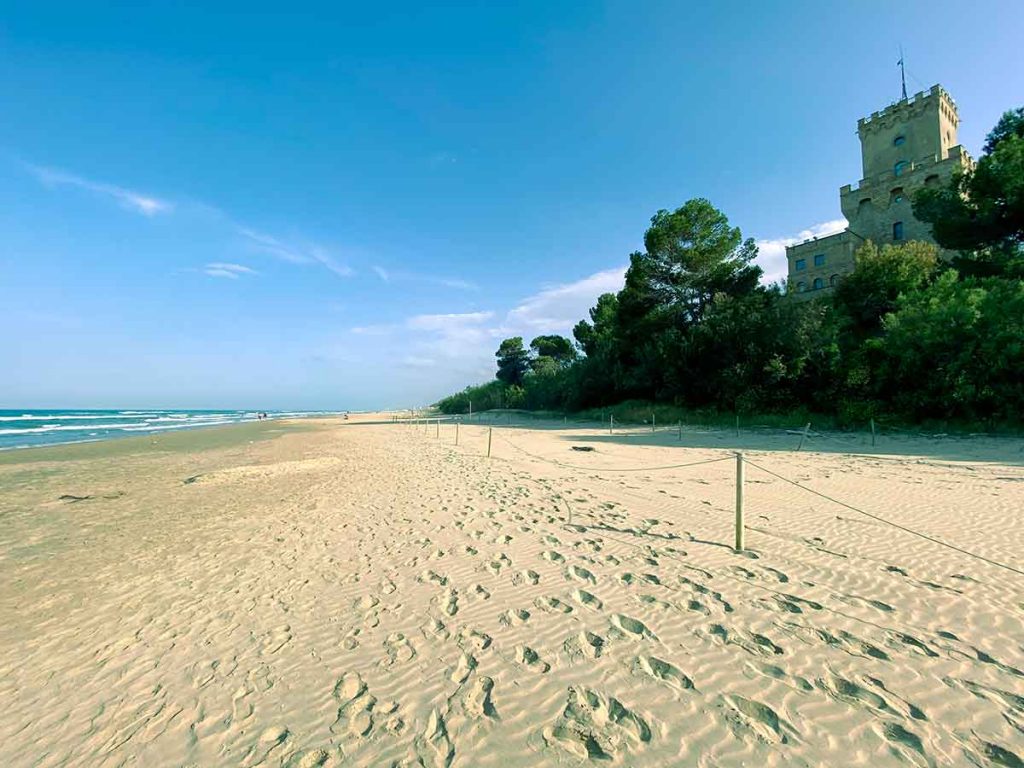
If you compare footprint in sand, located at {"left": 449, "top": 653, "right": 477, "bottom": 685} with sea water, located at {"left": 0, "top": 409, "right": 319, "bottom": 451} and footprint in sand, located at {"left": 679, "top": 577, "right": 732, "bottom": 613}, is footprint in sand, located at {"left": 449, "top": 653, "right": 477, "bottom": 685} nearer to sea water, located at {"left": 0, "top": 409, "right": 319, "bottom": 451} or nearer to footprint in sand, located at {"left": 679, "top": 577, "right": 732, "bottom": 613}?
footprint in sand, located at {"left": 679, "top": 577, "right": 732, "bottom": 613}

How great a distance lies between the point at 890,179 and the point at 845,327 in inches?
919

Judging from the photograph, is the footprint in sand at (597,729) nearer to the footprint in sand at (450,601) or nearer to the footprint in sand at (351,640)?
the footprint in sand at (450,601)

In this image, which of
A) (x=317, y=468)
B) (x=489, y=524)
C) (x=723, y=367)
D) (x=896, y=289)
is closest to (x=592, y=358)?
(x=723, y=367)

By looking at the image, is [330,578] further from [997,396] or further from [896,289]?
[896,289]

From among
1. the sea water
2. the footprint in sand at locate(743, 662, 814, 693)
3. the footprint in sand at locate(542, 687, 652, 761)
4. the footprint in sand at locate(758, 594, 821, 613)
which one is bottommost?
the footprint in sand at locate(542, 687, 652, 761)

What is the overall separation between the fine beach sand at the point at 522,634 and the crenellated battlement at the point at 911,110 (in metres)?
48.9

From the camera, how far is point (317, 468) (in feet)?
43.7

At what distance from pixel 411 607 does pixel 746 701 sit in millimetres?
2889

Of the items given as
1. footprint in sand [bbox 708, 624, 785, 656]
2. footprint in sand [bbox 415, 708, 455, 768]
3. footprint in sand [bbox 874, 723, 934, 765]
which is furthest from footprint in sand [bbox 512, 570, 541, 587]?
footprint in sand [bbox 874, 723, 934, 765]

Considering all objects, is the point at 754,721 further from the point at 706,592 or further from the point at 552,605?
the point at 552,605

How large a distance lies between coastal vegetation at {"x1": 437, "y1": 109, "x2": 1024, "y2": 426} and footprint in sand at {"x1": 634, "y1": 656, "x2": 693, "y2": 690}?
67.8ft

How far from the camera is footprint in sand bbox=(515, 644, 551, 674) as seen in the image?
3070mm

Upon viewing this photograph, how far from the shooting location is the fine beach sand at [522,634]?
244 cm

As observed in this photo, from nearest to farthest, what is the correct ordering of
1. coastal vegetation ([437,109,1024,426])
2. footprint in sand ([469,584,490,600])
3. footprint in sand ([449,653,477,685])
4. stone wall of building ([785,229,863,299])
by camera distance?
footprint in sand ([449,653,477,685]) → footprint in sand ([469,584,490,600]) → coastal vegetation ([437,109,1024,426]) → stone wall of building ([785,229,863,299])
